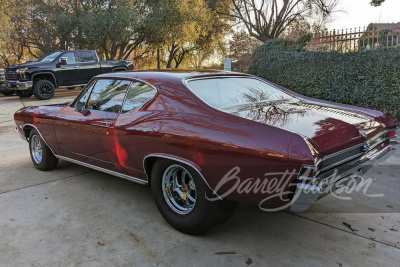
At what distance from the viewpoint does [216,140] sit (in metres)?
2.46

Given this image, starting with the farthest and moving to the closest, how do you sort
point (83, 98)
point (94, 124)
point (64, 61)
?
point (64, 61) → point (83, 98) → point (94, 124)

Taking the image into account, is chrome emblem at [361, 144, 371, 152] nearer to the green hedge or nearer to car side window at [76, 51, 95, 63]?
the green hedge

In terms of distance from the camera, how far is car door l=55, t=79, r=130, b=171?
343cm

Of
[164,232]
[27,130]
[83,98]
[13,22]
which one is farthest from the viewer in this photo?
[13,22]

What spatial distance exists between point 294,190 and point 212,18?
23.8m

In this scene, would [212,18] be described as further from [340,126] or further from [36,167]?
[340,126]

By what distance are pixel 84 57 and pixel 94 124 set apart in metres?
11.8

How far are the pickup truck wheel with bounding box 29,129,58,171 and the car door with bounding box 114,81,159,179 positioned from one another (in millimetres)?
1742

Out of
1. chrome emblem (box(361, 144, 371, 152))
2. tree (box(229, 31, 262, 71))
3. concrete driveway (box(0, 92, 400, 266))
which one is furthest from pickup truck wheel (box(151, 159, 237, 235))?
tree (box(229, 31, 262, 71))

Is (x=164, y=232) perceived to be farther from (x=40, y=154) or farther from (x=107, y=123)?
(x=40, y=154)

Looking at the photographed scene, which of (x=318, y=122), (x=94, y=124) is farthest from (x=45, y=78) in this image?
(x=318, y=122)

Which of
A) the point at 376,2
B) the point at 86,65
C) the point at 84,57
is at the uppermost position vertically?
the point at 376,2

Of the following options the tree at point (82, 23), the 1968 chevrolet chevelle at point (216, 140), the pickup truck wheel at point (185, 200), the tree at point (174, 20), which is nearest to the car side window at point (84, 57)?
the tree at point (82, 23)

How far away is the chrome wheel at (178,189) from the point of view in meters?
2.89
